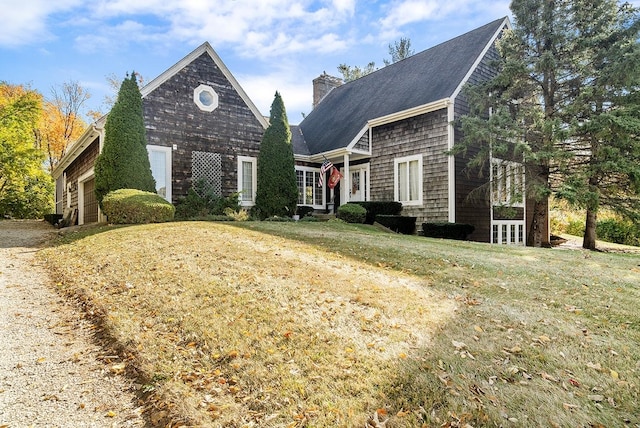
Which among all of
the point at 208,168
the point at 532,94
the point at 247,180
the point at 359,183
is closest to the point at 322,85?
the point at 359,183

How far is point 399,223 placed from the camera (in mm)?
13562

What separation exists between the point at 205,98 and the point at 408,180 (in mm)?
8039

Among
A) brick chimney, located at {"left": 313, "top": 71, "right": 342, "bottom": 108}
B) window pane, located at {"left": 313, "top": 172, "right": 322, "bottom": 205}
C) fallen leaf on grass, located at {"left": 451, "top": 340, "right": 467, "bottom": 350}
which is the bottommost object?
fallen leaf on grass, located at {"left": 451, "top": 340, "right": 467, "bottom": 350}

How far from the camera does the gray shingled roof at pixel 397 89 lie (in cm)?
1423

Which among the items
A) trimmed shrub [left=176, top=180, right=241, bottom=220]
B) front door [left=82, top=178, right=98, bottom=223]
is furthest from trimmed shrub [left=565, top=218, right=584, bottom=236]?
front door [left=82, top=178, right=98, bottom=223]

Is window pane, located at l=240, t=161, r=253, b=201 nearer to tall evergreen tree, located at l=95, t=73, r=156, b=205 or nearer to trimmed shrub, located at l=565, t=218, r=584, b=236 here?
tall evergreen tree, located at l=95, t=73, r=156, b=205

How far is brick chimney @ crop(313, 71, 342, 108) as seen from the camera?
928 inches

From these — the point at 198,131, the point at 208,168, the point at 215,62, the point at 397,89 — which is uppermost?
the point at 215,62

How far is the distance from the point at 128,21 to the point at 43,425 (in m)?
12.6

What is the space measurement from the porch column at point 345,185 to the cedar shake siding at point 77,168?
904 cm

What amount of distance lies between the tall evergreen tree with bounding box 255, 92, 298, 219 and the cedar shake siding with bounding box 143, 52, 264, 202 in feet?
3.17

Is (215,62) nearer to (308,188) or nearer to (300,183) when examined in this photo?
(300,183)

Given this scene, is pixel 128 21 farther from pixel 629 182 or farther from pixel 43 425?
pixel 629 182

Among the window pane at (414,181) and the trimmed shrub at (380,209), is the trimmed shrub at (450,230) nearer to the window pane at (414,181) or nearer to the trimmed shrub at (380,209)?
the window pane at (414,181)
